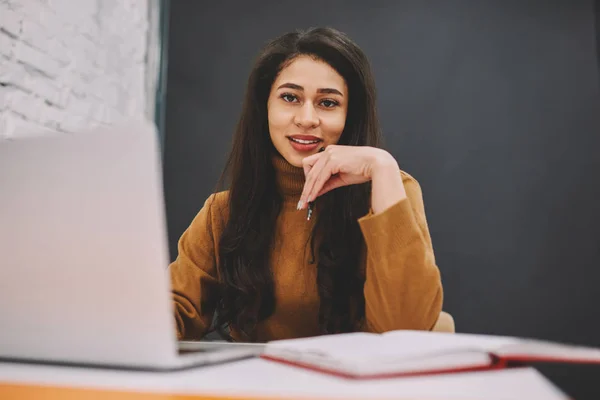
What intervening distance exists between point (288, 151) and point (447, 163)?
1102mm

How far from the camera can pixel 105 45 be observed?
198 centimetres

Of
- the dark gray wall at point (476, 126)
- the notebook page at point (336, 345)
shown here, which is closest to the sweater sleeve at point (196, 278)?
the notebook page at point (336, 345)

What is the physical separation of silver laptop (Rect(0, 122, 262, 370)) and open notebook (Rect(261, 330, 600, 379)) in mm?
118

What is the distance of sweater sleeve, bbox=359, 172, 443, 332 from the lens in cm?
93

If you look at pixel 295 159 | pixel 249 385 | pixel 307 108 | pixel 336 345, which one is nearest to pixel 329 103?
pixel 307 108

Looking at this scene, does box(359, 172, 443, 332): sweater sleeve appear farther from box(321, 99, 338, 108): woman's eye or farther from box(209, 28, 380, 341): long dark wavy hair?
box(321, 99, 338, 108): woman's eye

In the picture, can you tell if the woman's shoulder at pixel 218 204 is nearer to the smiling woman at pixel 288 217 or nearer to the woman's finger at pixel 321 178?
the smiling woman at pixel 288 217

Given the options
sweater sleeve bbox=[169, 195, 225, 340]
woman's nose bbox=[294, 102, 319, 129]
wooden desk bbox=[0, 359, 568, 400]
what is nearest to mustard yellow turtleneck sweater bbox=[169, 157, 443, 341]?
sweater sleeve bbox=[169, 195, 225, 340]

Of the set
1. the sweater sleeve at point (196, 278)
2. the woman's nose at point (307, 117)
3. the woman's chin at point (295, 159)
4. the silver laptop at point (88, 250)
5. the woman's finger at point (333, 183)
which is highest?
the woman's nose at point (307, 117)

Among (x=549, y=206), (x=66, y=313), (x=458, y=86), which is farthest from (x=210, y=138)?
(x=66, y=313)

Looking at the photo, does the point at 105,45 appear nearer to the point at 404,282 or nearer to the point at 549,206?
the point at 404,282

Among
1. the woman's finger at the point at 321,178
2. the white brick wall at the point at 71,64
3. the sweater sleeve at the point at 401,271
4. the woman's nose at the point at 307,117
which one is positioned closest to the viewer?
the sweater sleeve at the point at 401,271

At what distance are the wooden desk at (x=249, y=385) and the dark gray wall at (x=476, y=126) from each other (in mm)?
1770

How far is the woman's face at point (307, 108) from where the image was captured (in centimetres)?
130
